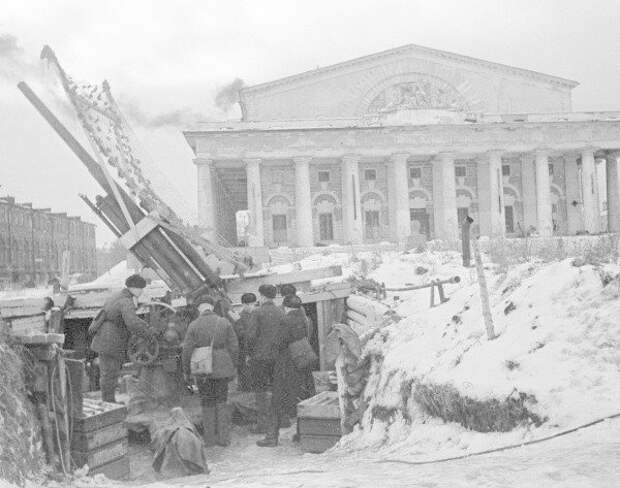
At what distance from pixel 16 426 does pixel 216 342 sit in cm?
284

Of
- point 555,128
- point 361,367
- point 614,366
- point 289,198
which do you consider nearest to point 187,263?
point 361,367

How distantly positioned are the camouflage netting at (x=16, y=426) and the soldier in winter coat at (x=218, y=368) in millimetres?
2415

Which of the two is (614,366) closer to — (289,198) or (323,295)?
(323,295)

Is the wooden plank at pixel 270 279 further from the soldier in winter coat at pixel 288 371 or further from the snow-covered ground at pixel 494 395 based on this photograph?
the snow-covered ground at pixel 494 395

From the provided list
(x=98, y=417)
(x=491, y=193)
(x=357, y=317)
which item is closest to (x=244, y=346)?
(x=357, y=317)

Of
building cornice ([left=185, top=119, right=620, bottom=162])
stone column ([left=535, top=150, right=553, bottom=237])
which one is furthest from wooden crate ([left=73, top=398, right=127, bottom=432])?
stone column ([left=535, top=150, right=553, bottom=237])

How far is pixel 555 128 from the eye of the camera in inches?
1630

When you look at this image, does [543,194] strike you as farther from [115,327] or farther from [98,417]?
[98,417]

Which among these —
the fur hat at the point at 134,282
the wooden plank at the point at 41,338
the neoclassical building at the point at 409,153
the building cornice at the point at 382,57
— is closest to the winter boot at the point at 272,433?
the fur hat at the point at 134,282

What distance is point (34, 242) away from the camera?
60875 mm

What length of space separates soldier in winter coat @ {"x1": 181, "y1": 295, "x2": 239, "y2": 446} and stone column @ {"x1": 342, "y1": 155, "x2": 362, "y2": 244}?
32.3 meters

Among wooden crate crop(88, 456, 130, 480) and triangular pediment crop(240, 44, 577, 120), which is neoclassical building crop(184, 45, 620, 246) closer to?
triangular pediment crop(240, 44, 577, 120)

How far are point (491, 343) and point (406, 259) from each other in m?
12.2

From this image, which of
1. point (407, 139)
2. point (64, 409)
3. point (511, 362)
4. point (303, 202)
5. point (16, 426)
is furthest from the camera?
point (407, 139)
